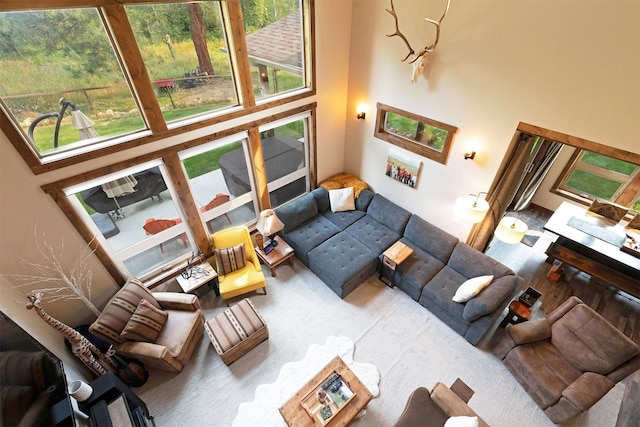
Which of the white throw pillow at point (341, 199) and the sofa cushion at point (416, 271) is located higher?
the white throw pillow at point (341, 199)

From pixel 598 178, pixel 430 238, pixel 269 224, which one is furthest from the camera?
pixel 598 178

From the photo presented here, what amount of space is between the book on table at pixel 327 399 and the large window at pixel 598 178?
5.69m

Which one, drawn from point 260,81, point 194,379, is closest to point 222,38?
point 260,81

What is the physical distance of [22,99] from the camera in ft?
8.98

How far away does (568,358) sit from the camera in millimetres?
3350

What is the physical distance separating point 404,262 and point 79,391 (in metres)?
4.11

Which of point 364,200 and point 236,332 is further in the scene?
point 364,200

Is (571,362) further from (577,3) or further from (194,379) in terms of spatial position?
(194,379)

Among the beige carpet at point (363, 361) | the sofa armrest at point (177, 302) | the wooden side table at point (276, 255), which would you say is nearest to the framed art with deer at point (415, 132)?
the beige carpet at point (363, 361)

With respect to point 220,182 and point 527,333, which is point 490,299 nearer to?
point 527,333

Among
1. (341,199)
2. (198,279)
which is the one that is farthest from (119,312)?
(341,199)

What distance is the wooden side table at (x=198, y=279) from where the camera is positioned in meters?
4.28

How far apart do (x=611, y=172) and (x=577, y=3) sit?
4134mm

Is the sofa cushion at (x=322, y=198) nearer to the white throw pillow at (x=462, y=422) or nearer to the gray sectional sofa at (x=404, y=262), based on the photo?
the gray sectional sofa at (x=404, y=262)
